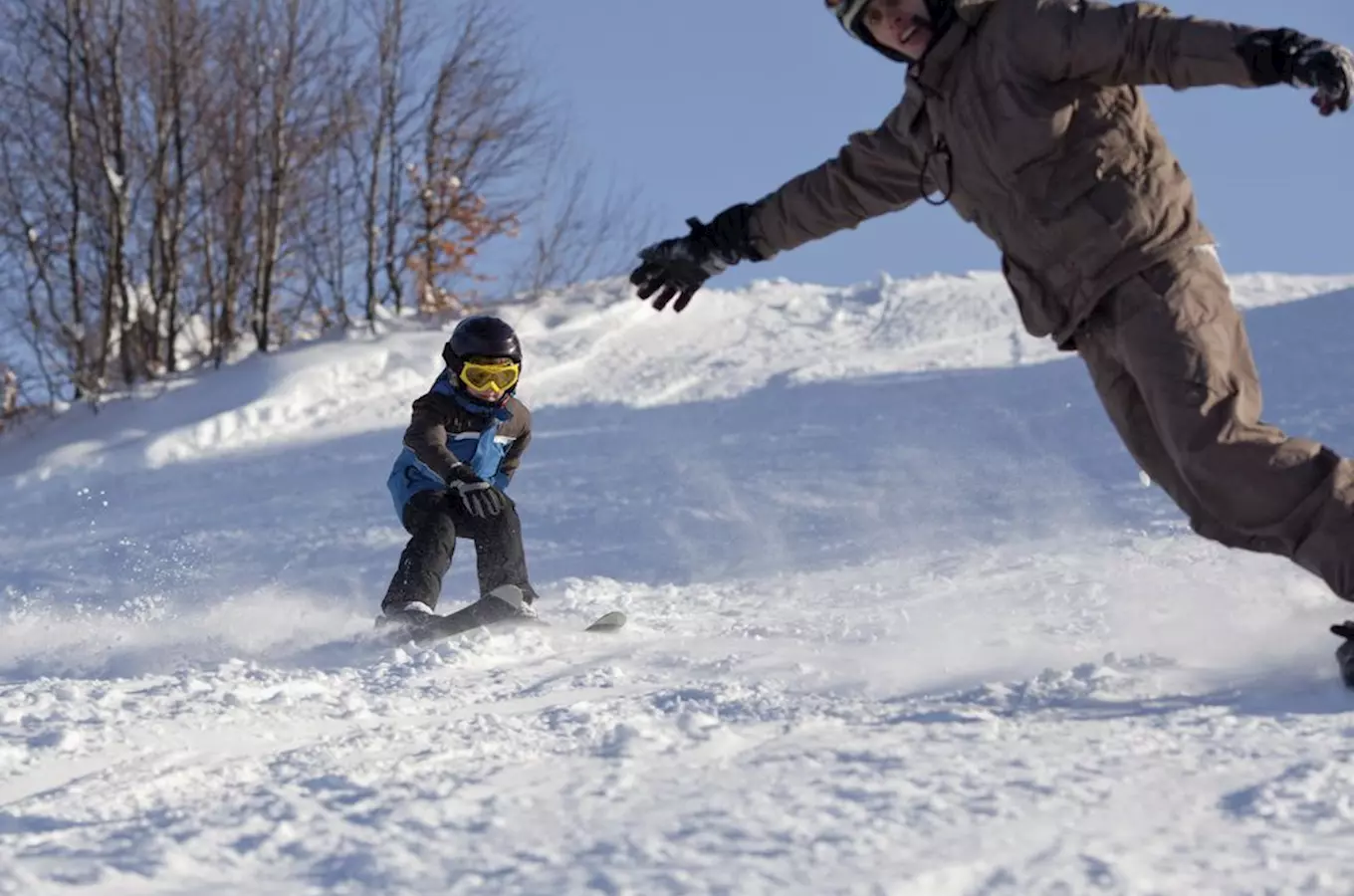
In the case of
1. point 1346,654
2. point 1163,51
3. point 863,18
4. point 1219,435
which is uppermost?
point 863,18

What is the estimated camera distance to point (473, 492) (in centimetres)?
452

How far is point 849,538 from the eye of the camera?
6.37 meters

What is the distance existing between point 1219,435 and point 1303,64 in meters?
0.71

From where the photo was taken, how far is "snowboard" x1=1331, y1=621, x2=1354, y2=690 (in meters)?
2.53

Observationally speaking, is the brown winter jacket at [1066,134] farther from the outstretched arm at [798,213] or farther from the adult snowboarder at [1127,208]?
the outstretched arm at [798,213]

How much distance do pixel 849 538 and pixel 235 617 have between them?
8.81 feet

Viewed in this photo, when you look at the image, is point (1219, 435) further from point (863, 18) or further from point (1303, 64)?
point (863, 18)

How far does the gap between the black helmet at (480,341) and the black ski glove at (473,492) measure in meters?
0.41

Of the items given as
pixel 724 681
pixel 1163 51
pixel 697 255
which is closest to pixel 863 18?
pixel 1163 51

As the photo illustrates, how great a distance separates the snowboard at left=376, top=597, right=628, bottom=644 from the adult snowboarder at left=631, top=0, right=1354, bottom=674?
1.70 meters

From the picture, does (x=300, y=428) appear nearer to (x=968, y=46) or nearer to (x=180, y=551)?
(x=180, y=551)

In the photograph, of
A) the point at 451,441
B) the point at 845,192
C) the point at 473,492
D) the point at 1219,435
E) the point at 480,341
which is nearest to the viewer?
the point at 1219,435

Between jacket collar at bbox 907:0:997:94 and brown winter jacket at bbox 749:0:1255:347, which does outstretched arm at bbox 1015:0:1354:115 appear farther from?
jacket collar at bbox 907:0:997:94

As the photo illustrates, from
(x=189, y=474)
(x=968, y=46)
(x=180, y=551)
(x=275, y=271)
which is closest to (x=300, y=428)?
(x=189, y=474)
